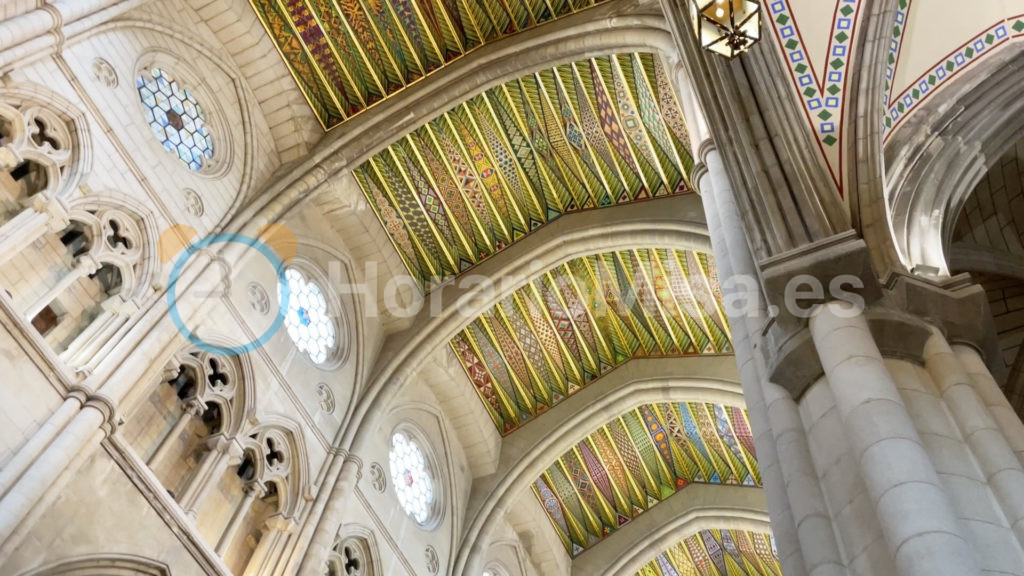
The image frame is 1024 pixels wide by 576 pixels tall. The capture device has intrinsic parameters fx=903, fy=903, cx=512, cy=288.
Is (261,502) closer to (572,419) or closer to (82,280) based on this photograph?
(82,280)

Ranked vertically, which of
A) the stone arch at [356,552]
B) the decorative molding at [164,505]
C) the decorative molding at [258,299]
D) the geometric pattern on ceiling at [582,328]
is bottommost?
the decorative molding at [164,505]

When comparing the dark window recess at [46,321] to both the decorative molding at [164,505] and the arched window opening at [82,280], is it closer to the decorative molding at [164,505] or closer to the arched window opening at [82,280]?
the arched window opening at [82,280]

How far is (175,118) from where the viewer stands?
987 cm

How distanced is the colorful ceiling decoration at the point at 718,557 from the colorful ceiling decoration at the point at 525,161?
258 inches

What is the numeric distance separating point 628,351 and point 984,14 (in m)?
8.00

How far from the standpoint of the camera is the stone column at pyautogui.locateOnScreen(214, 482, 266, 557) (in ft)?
28.1

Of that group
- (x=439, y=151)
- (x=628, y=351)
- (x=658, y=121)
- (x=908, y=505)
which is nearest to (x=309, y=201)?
(x=439, y=151)

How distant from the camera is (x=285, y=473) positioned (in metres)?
9.77

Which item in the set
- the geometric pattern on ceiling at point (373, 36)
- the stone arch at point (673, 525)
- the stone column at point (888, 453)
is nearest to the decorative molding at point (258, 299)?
the geometric pattern on ceiling at point (373, 36)

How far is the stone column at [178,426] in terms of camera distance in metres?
8.12

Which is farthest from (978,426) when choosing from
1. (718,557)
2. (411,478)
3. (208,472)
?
(718,557)

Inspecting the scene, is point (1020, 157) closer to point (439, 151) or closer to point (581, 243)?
point (581, 243)

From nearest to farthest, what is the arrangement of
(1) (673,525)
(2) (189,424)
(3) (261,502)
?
(2) (189,424), (3) (261,502), (1) (673,525)

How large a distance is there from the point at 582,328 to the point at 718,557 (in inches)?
205
